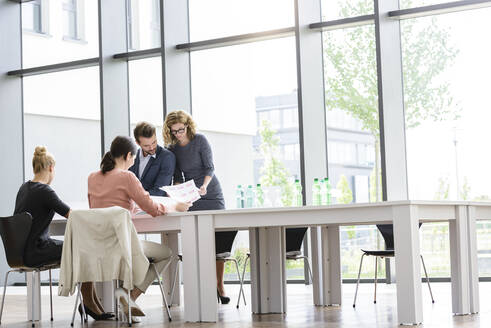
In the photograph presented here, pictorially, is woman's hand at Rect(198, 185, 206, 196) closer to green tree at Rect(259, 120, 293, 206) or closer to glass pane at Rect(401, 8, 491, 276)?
green tree at Rect(259, 120, 293, 206)

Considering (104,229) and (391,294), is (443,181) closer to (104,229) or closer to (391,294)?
(391,294)

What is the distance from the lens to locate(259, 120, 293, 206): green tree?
7809 millimetres

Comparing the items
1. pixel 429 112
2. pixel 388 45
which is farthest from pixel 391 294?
pixel 388 45

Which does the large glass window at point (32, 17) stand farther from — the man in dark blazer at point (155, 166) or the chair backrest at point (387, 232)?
the chair backrest at point (387, 232)

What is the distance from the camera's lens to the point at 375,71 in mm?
7398

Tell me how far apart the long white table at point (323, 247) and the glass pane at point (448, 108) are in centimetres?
203

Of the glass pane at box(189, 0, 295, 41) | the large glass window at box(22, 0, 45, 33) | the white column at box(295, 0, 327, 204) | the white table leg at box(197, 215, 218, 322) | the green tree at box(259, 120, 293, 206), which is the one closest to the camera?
the white table leg at box(197, 215, 218, 322)

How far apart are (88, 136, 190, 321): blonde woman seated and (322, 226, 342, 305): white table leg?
120cm

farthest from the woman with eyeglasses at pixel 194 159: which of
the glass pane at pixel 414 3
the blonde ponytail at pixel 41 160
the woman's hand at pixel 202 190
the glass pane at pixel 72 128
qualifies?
the glass pane at pixel 72 128

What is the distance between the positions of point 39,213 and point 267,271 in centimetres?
156

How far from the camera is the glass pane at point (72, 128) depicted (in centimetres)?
899

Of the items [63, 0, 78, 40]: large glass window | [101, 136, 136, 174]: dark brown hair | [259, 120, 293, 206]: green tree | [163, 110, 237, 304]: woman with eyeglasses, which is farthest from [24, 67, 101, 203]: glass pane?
[101, 136, 136, 174]: dark brown hair

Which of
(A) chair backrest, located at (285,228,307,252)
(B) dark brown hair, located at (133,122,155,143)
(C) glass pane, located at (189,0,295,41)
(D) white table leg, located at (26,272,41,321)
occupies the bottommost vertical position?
(D) white table leg, located at (26,272,41,321)

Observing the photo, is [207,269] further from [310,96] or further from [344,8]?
[344,8]
